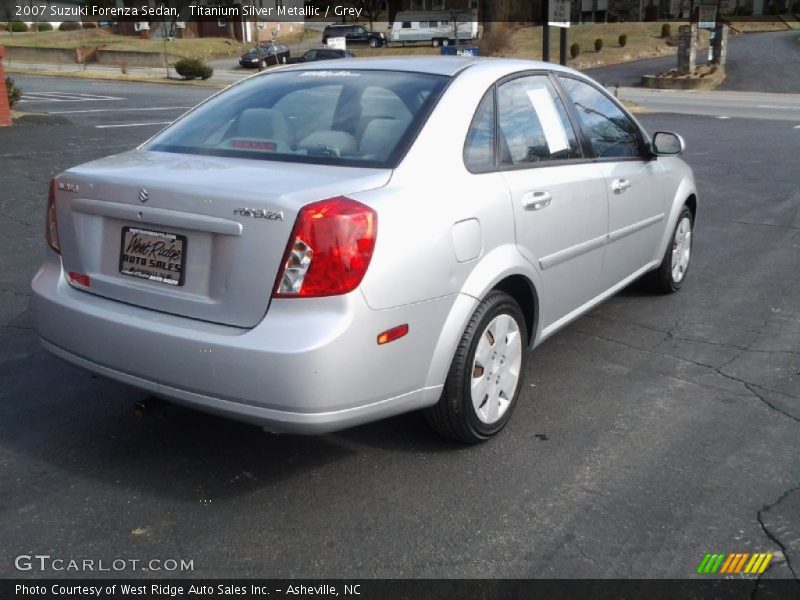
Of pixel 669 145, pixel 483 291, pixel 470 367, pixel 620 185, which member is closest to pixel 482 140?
pixel 483 291

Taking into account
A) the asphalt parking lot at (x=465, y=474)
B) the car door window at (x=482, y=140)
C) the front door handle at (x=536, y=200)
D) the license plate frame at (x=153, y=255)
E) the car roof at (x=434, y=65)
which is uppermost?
the car roof at (x=434, y=65)

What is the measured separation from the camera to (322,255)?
9.96 feet

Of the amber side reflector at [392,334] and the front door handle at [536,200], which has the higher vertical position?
the front door handle at [536,200]

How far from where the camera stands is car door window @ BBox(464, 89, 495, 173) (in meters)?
3.75

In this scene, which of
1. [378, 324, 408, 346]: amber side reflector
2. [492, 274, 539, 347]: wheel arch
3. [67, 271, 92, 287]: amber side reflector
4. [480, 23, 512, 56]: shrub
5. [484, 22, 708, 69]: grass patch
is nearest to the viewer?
[378, 324, 408, 346]: amber side reflector

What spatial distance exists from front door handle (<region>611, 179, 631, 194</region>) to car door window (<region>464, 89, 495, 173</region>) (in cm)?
115

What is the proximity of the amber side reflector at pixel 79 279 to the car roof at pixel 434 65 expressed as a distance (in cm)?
164

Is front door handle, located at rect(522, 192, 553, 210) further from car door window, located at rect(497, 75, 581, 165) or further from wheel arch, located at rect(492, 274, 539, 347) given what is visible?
A: wheel arch, located at rect(492, 274, 539, 347)

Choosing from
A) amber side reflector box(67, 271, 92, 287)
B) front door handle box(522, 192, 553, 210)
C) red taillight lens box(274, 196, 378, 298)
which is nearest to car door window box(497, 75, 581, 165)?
front door handle box(522, 192, 553, 210)

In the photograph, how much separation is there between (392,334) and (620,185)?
2285 mm

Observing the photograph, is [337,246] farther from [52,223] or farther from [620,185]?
[620,185]

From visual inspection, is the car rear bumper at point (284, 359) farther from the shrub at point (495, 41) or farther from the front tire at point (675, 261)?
the shrub at point (495, 41)

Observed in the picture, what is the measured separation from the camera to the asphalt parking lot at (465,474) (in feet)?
10.1
